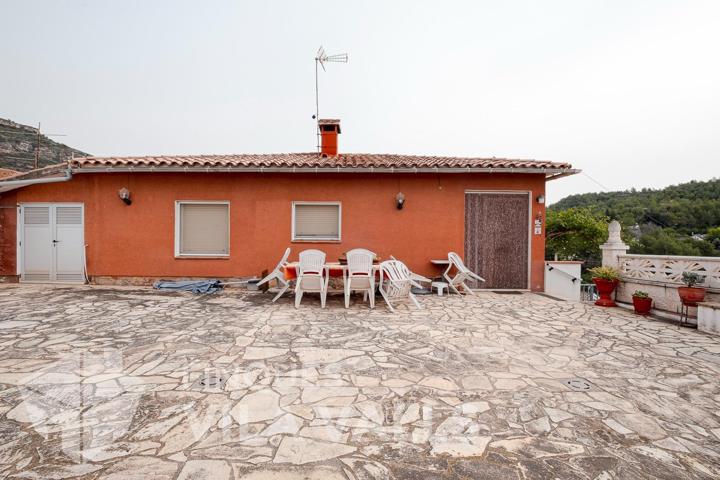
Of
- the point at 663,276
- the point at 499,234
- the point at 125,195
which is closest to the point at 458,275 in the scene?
the point at 499,234

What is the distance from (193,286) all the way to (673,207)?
31.8 meters

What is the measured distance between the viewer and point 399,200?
738 centimetres

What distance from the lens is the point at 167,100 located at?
14844mm

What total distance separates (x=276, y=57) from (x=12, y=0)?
27.0ft

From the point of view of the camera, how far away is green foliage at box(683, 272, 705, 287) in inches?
187

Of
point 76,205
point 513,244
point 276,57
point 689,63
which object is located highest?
point 276,57

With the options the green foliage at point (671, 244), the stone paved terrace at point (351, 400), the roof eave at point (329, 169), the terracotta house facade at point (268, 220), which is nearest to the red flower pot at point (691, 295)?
the stone paved terrace at point (351, 400)

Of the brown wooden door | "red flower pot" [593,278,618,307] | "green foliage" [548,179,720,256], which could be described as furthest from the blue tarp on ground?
"green foliage" [548,179,720,256]

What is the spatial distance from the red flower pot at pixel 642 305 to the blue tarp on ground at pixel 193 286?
8.73 meters

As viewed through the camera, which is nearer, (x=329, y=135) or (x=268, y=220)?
(x=268, y=220)

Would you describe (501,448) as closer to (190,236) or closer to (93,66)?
(190,236)

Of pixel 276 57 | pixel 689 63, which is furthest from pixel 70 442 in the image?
pixel 689 63

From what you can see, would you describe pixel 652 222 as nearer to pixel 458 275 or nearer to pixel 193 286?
pixel 458 275

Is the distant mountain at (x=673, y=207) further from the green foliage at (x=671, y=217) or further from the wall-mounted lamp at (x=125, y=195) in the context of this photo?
the wall-mounted lamp at (x=125, y=195)
